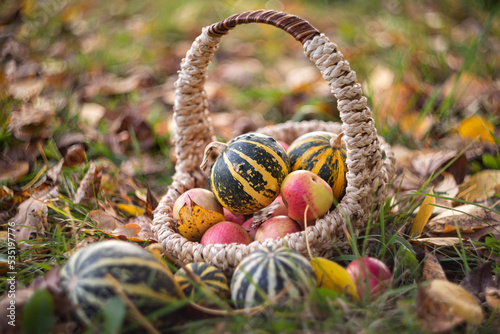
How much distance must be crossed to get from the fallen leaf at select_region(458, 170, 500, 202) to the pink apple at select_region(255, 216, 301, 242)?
1.00 m

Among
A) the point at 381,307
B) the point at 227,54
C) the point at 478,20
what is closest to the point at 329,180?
the point at 381,307

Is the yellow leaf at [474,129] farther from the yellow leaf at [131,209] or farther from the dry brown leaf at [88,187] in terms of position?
the dry brown leaf at [88,187]

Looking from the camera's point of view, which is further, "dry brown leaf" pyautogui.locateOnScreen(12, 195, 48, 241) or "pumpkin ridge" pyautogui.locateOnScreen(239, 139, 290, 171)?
"dry brown leaf" pyautogui.locateOnScreen(12, 195, 48, 241)

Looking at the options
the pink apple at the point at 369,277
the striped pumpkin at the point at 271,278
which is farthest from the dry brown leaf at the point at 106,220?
the pink apple at the point at 369,277

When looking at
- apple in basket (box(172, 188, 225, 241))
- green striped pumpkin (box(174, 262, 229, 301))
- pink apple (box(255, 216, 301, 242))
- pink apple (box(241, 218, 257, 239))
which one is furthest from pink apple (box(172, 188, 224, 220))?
green striped pumpkin (box(174, 262, 229, 301))

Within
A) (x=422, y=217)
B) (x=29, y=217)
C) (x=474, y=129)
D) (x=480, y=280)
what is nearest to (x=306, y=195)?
(x=422, y=217)

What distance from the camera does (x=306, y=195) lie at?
158 centimetres

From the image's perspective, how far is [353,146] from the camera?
1544 millimetres

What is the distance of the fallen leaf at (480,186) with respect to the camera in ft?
6.59

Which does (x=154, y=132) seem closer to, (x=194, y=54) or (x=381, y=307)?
(x=194, y=54)

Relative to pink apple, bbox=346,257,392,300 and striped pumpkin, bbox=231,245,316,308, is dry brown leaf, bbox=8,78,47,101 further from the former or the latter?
pink apple, bbox=346,257,392,300

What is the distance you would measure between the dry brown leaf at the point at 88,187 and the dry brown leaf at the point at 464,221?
67.0 inches

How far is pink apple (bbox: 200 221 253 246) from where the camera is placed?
1.61 meters

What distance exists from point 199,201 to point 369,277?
795 mm
